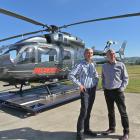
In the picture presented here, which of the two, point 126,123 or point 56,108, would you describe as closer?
point 126,123

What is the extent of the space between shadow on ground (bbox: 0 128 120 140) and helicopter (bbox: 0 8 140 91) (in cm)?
315

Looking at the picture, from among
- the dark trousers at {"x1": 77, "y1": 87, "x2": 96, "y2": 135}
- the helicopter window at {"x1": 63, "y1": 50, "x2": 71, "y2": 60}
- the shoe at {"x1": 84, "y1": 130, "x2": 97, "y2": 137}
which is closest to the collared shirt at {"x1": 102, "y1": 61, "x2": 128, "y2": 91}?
the dark trousers at {"x1": 77, "y1": 87, "x2": 96, "y2": 135}

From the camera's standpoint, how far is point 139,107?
805 cm

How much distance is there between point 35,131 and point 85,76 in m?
1.93

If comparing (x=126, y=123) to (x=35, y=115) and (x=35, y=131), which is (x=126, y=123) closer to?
(x=35, y=131)

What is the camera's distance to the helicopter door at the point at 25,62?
862 centimetres

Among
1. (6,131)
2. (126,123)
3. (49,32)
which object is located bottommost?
(6,131)

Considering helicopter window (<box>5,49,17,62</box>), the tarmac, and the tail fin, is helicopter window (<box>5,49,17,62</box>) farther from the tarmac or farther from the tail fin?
the tail fin

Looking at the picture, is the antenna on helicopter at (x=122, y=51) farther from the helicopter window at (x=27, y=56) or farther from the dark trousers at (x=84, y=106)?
the dark trousers at (x=84, y=106)

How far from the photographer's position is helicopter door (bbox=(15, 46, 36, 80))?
8.62 meters

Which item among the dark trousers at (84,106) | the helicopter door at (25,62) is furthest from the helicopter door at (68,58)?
the dark trousers at (84,106)

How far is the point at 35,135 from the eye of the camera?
5.37 metres

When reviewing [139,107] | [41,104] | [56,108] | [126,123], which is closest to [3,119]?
[41,104]

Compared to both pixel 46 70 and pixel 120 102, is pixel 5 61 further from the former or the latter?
pixel 120 102
